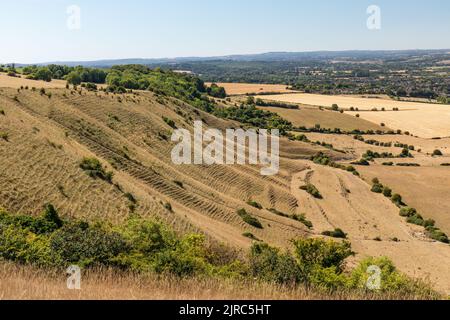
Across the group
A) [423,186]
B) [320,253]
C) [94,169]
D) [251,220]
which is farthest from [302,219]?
[423,186]

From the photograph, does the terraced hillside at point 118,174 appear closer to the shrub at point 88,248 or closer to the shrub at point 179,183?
the shrub at point 179,183

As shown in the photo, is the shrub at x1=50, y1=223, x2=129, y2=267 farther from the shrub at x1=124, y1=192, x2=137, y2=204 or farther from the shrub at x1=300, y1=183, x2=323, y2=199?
the shrub at x1=300, y1=183, x2=323, y2=199

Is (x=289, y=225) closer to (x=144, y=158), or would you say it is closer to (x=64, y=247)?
(x=144, y=158)

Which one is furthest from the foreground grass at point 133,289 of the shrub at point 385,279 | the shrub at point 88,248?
the shrub at point 385,279
